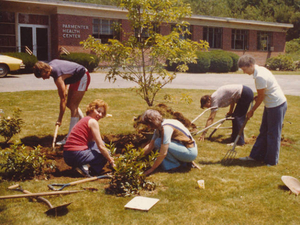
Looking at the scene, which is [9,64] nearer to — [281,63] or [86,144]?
[86,144]

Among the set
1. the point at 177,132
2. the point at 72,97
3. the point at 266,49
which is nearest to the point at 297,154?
the point at 177,132

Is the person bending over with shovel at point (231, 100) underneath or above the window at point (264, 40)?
underneath

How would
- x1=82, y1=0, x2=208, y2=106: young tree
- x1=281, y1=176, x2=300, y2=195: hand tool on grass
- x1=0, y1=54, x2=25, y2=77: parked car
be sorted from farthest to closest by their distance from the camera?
x1=0, y1=54, x2=25, y2=77: parked car
x1=82, y1=0, x2=208, y2=106: young tree
x1=281, y1=176, x2=300, y2=195: hand tool on grass

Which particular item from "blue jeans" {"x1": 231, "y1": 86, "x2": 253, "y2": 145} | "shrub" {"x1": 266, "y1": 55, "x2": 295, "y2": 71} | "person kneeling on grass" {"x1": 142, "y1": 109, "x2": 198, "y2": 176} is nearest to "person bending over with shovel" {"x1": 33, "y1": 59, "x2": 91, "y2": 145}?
"person kneeling on grass" {"x1": 142, "y1": 109, "x2": 198, "y2": 176}

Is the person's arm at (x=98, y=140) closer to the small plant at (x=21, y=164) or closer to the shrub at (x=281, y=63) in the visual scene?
the small plant at (x=21, y=164)

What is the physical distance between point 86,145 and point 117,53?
217 cm

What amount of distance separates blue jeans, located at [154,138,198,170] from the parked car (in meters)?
15.4

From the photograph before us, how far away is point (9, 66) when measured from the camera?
18.7 meters

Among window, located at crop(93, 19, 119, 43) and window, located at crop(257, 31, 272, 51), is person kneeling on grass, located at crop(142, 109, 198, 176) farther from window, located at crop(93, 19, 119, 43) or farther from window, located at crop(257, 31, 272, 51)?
window, located at crop(257, 31, 272, 51)

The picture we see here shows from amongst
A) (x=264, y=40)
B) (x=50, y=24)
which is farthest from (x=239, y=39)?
(x=50, y=24)

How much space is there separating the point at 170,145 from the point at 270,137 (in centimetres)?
167

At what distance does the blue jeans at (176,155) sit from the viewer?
17.2 ft

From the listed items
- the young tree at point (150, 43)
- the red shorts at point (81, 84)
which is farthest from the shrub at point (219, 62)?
the red shorts at point (81, 84)

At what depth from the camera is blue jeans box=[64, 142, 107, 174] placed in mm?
4953
